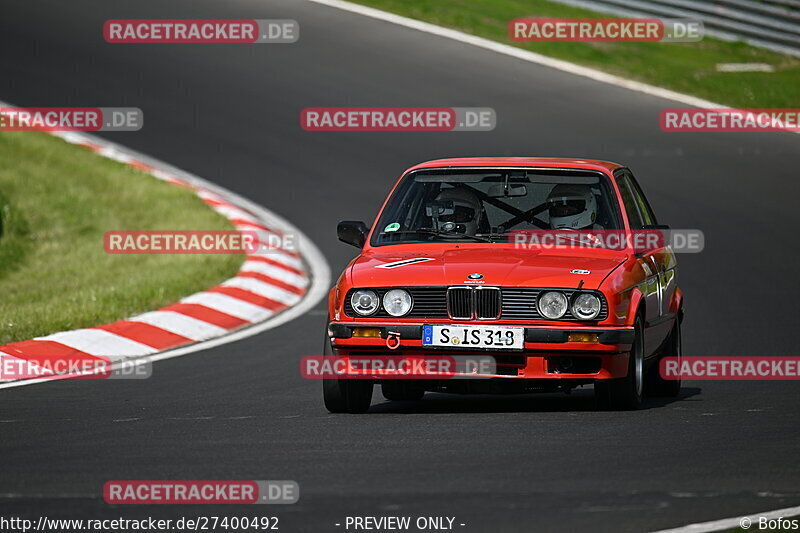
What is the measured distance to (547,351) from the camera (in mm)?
8414

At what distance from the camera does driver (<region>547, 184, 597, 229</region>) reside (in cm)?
965

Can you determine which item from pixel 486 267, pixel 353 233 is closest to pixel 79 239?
pixel 353 233

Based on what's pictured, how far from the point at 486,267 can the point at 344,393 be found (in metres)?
1.06

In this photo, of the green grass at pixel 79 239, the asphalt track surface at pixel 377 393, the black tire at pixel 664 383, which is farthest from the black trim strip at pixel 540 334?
the green grass at pixel 79 239

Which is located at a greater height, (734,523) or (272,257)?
(272,257)

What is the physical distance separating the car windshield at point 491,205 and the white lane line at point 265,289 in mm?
4536

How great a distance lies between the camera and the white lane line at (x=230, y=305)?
13414 millimetres

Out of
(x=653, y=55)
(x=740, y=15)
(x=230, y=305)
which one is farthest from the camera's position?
(x=740, y=15)

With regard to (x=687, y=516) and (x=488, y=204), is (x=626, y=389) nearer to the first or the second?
(x=488, y=204)

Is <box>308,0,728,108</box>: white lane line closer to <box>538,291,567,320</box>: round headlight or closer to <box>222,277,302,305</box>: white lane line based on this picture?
<box>222,277,302,305</box>: white lane line

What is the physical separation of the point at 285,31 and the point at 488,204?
16857mm

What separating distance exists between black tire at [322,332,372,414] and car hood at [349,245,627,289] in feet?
1.71

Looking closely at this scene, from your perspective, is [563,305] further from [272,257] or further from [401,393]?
[272,257]

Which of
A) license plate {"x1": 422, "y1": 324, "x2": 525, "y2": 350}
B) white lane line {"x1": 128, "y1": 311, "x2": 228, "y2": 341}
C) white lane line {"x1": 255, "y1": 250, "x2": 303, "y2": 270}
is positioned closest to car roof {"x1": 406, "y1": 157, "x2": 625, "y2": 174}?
license plate {"x1": 422, "y1": 324, "x2": 525, "y2": 350}
